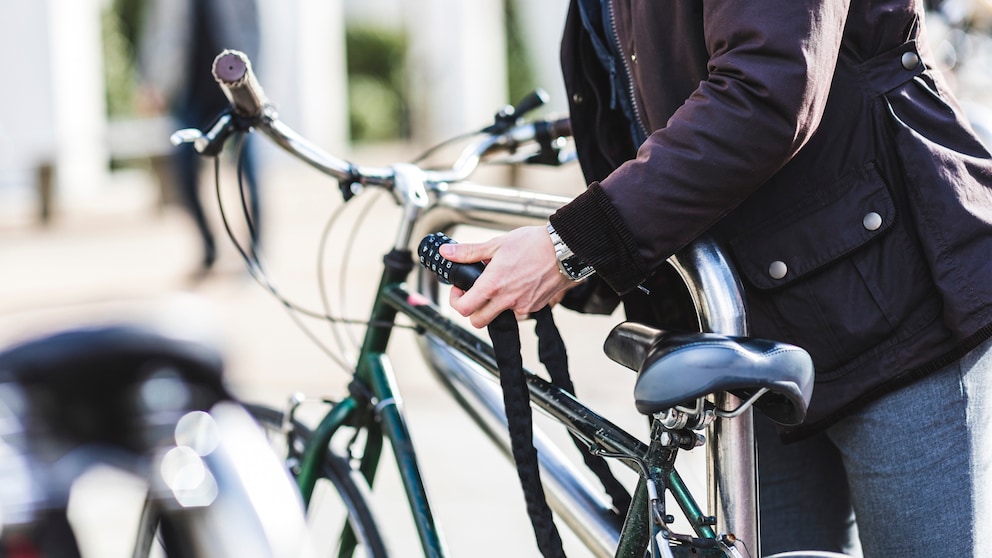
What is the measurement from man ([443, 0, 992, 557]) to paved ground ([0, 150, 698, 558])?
0.52 meters

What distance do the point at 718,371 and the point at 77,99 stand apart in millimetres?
10738

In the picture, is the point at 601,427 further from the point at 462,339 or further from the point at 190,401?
the point at 190,401

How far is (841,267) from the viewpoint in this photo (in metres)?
1.49

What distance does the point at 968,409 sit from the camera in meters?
1.51

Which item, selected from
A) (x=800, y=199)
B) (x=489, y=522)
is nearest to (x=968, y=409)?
(x=800, y=199)

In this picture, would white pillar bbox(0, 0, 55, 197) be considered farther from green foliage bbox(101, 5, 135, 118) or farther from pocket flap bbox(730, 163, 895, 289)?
pocket flap bbox(730, 163, 895, 289)

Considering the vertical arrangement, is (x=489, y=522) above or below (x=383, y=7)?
below

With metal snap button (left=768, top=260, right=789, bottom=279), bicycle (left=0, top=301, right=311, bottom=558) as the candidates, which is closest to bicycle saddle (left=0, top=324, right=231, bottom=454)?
bicycle (left=0, top=301, right=311, bottom=558)

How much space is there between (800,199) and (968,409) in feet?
1.25

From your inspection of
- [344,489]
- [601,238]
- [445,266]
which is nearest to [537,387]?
[445,266]

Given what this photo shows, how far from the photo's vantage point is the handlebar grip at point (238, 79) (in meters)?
1.91

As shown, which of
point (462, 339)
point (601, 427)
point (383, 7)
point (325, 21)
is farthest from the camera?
point (383, 7)

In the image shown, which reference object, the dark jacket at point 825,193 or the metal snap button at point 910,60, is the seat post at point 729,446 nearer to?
the dark jacket at point 825,193

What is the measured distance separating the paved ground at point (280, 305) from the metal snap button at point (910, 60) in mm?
989
